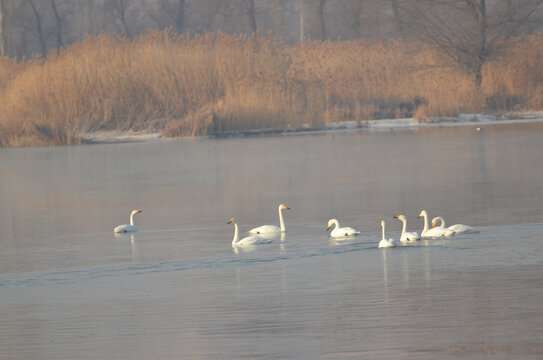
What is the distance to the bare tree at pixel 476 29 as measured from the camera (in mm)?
28812

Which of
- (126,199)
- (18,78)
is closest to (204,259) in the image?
(126,199)

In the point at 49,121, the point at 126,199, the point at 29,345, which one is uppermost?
the point at 49,121

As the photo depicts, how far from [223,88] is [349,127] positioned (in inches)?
152

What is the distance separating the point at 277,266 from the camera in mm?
8727

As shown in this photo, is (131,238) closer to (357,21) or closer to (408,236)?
(408,236)

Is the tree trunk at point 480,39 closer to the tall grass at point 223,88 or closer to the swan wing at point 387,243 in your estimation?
the tall grass at point 223,88

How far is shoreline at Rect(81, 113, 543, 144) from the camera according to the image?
26.7 metres

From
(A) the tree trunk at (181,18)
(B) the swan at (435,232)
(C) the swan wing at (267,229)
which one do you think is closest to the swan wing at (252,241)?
(C) the swan wing at (267,229)

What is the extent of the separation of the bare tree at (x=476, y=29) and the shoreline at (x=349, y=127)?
145 cm

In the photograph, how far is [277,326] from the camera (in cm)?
633

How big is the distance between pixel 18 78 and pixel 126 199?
44.7 ft

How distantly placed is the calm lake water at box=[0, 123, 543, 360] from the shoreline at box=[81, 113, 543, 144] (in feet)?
27.3

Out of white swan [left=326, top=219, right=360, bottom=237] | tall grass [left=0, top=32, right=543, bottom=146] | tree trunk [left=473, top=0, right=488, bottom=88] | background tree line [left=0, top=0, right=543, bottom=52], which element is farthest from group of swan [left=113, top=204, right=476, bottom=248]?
tree trunk [left=473, top=0, right=488, bottom=88]

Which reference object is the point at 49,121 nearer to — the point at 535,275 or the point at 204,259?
the point at 204,259
